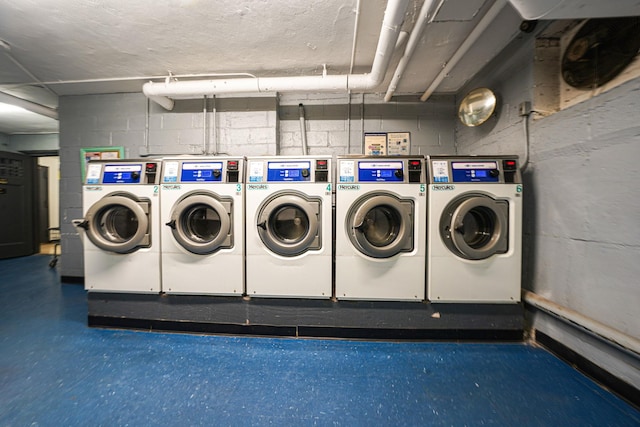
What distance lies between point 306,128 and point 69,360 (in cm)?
315

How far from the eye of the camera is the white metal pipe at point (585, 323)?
124 cm

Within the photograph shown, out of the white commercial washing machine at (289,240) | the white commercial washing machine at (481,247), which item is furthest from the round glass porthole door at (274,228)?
the white commercial washing machine at (481,247)

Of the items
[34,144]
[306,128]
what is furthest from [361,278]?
[34,144]

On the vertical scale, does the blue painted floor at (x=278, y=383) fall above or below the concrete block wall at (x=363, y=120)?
Result: below

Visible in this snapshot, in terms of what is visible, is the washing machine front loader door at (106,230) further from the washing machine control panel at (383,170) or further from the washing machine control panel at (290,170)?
the washing machine control panel at (383,170)

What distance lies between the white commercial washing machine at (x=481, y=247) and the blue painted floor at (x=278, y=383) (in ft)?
1.55

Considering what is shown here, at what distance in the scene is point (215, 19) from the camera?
6.13 ft

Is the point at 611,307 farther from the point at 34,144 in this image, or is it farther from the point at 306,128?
the point at 34,144

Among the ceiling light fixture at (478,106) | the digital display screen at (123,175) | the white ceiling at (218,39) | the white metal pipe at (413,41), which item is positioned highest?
the white ceiling at (218,39)

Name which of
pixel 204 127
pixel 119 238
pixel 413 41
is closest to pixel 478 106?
pixel 413 41

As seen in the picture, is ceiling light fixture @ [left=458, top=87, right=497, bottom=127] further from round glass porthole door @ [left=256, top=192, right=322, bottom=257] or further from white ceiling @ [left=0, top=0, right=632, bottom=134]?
round glass porthole door @ [left=256, top=192, right=322, bottom=257]

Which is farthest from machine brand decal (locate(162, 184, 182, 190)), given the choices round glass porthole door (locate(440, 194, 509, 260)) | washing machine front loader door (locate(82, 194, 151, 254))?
round glass porthole door (locate(440, 194, 509, 260))

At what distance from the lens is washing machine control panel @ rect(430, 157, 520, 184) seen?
181 cm

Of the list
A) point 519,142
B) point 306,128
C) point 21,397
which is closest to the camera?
point 21,397
